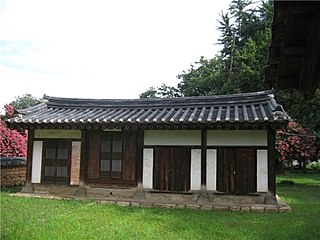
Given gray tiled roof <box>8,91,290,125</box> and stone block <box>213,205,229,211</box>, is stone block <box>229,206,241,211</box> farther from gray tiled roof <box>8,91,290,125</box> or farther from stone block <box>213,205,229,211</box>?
gray tiled roof <box>8,91,290,125</box>

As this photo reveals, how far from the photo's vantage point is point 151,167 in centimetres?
1082

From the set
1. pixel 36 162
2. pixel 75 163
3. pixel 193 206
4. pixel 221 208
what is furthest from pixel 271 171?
pixel 36 162

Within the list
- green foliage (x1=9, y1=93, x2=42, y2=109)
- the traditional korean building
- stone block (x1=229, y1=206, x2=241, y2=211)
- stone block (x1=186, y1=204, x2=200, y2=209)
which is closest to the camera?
stone block (x1=229, y1=206, x2=241, y2=211)

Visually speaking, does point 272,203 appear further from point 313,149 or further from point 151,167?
point 313,149

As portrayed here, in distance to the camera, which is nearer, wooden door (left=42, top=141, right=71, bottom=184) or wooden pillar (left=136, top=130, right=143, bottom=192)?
wooden pillar (left=136, top=130, right=143, bottom=192)

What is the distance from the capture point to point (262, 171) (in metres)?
9.92

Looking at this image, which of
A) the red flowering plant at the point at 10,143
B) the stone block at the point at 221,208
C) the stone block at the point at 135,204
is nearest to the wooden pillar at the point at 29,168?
the stone block at the point at 135,204

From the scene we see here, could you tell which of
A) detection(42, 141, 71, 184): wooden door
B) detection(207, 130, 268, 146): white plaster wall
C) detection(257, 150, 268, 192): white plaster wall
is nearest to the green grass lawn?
detection(257, 150, 268, 192): white plaster wall

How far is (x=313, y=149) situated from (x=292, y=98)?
12.7 ft

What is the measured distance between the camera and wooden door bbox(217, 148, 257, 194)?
392 inches

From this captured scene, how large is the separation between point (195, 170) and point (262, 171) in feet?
6.76

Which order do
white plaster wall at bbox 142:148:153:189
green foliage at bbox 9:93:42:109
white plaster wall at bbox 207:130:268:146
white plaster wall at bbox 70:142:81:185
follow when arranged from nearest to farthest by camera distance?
white plaster wall at bbox 207:130:268:146
white plaster wall at bbox 142:148:153:189
white plaster wall at bbox 70:142:81:185
green foliage at bbox 9:93:42:109

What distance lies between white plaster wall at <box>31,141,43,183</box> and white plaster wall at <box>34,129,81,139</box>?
31 centimetres

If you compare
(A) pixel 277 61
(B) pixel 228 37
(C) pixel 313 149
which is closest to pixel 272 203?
(A) pixel 277 61
